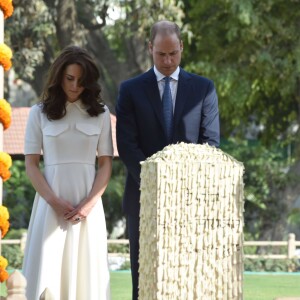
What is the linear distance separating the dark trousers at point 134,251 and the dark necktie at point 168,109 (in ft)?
1.76

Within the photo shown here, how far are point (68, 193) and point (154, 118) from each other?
694 millimetres

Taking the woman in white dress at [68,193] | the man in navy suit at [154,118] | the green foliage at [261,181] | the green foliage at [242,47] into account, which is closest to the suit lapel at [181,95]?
the man in navy suit at [154,118]

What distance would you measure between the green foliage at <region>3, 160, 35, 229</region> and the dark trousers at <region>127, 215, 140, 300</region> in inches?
968

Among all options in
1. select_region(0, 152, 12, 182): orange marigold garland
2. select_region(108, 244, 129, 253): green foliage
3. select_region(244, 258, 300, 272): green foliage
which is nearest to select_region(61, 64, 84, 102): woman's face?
select_region(0, 152, 12, 182): orange marigold garland

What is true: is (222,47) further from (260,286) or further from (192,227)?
(192,227)

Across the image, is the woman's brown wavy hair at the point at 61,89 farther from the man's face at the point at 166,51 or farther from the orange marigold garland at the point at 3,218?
the orange marigold garland at the point at 3,218

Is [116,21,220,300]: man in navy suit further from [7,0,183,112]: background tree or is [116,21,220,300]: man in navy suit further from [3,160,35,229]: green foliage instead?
[3,160,35,229]: green foliage

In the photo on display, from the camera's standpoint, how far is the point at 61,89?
6859 millimetres

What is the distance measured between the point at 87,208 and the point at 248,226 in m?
28.1

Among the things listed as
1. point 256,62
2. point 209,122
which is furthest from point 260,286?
point 209,122

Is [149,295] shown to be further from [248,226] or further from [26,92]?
[26,92]

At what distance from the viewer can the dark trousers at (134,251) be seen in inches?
269

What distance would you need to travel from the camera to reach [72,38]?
77.8 feet

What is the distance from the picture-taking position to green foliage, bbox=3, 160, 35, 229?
31692 mm
